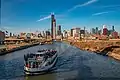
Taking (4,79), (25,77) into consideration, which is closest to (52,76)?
(25,77)

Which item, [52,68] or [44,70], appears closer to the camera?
[44,70]

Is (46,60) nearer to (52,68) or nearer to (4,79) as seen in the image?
(52,68)

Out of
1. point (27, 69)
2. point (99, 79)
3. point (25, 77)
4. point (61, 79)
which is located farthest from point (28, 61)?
point (99, 79)

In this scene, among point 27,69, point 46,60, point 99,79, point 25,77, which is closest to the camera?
point 99,79

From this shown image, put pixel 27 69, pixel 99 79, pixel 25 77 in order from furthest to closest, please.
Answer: pixel 27 69 → pixel 25 77 → pixel 99 79

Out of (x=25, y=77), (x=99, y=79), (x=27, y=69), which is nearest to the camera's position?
(x=99, y=79)

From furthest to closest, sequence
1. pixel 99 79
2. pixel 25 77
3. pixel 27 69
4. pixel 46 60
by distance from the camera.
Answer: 1. pixel 46 60
2. pixel 27 69
3. pixel 25 77
4. pixel 99 79

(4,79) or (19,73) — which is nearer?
(4,79)

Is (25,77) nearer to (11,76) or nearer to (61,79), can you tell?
(11,76)
